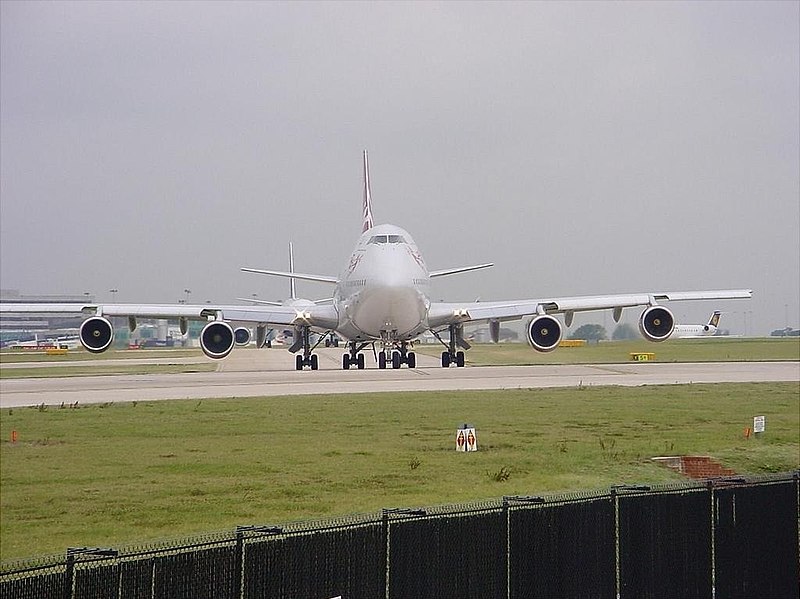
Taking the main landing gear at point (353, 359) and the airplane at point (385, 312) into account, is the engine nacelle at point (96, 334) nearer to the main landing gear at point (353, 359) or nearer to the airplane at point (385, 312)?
the airplane at point (385, 312)

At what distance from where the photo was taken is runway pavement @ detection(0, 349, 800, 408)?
39562 mm

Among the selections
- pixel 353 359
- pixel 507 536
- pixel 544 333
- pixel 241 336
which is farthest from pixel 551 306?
pixel 241 336

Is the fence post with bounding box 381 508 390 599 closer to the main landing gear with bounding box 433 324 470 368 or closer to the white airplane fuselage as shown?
the white airplane fuselage

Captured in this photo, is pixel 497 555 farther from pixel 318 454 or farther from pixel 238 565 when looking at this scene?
pixel 318 454

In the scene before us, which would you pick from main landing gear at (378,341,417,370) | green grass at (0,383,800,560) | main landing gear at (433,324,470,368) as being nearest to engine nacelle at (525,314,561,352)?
main landing gear at (433,324,470,368)

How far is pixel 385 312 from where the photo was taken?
170 ft

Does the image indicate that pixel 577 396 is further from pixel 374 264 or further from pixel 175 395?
pixel 374 264

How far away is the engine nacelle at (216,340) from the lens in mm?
50031

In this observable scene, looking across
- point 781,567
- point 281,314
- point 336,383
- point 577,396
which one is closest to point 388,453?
point 781,567

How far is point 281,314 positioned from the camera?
185ft

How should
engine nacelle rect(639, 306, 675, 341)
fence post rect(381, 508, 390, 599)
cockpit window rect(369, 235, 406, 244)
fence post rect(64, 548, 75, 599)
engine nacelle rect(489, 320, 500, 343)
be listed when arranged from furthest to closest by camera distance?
engine nacelle rect(489, 320, 500, 343) → cockpit window rect(369, 235, 406, 244) → engine nacelle rect(639, 306, 675, 341) → fence post rect(381, 508, 390, 599) → fence post rect(64, 548, 75, 599)

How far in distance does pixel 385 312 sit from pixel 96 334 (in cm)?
1363

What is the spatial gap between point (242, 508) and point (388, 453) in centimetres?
608

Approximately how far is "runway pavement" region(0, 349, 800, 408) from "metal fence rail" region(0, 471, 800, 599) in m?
24.9
